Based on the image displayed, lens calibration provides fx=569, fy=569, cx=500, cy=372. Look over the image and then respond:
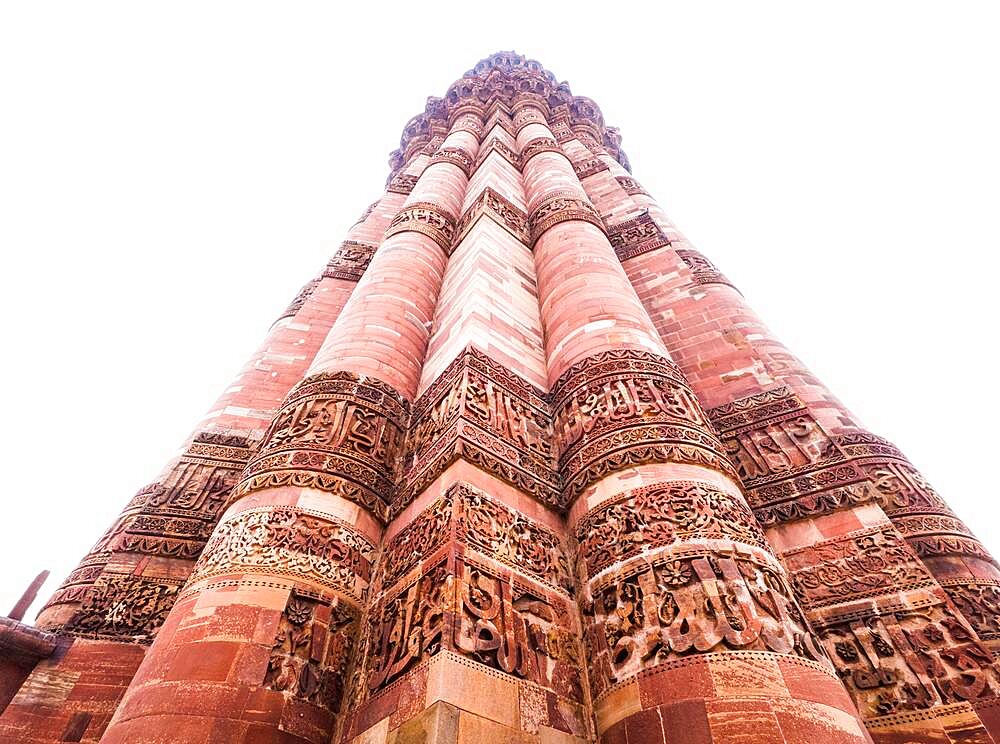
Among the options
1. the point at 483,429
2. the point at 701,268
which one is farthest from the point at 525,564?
the point at 701,268

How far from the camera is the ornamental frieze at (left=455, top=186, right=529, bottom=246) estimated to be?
8.91 meters

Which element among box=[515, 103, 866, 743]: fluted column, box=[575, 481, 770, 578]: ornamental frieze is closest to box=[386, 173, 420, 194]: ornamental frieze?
box=[515, 103, 866, 743]: fluted column

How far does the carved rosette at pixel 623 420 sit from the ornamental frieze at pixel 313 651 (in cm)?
179

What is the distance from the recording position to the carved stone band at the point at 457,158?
42.3 ft

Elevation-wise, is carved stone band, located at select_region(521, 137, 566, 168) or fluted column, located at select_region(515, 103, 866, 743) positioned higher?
carved stone band, located at select_region(521, 137, 566, 168)

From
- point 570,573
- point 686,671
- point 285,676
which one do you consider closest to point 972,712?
point 686,671

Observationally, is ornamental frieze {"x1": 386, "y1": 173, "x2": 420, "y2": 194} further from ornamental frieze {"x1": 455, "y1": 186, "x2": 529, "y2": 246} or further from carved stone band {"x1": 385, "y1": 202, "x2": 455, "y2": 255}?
ornamental frieze {"x1": 455, "y1": 186, "x2": 529, "y2": 246}

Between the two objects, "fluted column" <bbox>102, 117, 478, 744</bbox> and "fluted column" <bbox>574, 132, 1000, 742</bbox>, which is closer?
"fluted column" <bbox>102, 117, 478, 744</bbox>

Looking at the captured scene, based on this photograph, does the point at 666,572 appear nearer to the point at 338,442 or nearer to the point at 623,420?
the point at 623,420

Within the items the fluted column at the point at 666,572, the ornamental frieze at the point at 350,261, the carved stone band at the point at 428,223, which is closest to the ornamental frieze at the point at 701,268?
the fluted column at the point at 666,572

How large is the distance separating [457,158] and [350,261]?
386 cm

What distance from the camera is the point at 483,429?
441 centimetres

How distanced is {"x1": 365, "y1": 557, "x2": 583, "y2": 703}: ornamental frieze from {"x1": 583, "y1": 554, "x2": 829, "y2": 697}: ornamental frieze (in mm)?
217

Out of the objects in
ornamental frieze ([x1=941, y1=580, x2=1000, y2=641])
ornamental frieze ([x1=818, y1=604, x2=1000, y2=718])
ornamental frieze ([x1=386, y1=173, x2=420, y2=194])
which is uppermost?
ornamental frieze ([x1=386, y1=173, x2=420, y2=194])
